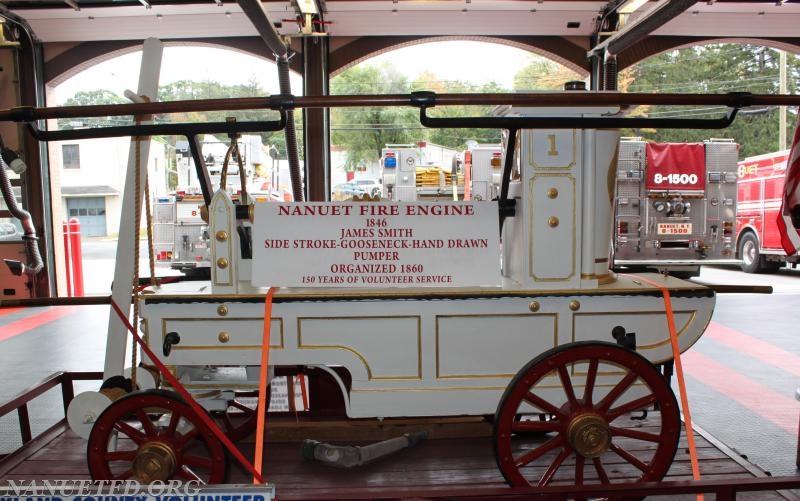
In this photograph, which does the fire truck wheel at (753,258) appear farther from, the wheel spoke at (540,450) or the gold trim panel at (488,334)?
the wheel spoke at (540,450)

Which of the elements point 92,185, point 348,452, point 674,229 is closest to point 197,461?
point 348,452

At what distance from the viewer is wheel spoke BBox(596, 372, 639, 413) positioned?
204cm

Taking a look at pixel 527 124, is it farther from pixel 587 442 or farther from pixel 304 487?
pixel 304 487

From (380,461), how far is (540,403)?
92 centimetres

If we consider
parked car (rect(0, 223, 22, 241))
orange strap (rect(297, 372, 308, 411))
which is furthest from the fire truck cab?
parked car (rect(0, 223, 22, 241))

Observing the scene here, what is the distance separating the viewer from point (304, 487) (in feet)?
7.67

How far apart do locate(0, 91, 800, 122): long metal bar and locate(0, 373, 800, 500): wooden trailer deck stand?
1443 mm

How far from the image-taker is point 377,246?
7.16ft

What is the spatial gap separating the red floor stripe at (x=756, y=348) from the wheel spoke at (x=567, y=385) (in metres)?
3.84

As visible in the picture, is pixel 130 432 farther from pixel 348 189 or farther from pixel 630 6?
pixel 348 189

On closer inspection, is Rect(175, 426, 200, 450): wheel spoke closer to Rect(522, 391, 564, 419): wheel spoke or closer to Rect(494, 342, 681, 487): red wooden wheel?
Rect(494, 342, 681, 487): red wooden wheel

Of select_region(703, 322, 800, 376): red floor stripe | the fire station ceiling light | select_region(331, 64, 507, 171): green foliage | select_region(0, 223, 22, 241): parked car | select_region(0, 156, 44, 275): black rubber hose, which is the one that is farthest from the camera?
select_region(331, 64, 507, 171): green foliage

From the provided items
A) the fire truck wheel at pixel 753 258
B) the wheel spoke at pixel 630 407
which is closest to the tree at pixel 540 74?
the fire truck wheel at pixel 753 258

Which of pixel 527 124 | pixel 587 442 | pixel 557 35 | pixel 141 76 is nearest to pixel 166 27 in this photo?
pixel 557 35
